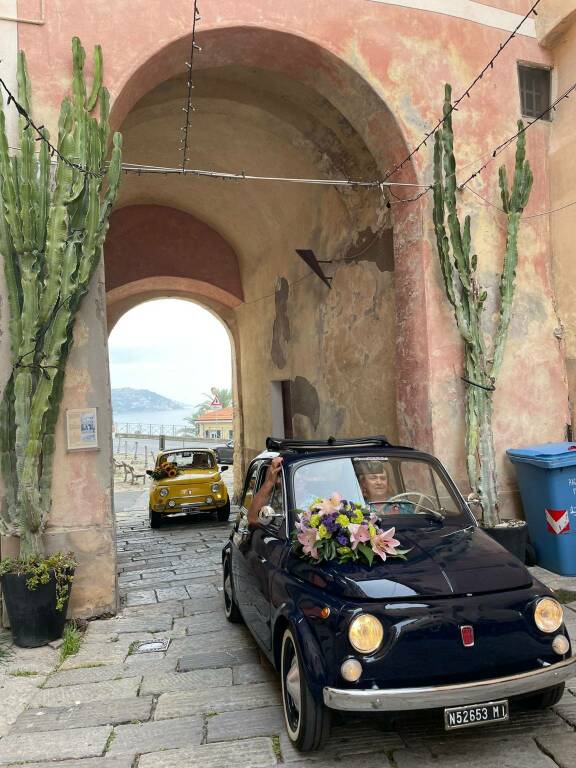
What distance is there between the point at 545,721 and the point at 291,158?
8693mm

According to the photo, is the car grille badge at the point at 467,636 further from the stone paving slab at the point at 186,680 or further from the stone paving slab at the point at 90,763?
the stone paving slab at the point at 186,680

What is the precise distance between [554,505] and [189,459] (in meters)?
8.03

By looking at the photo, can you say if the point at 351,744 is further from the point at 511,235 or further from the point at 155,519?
the point at 155,519

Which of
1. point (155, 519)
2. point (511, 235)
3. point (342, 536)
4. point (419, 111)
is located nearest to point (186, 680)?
point (342, 536)

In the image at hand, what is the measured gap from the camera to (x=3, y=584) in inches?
202

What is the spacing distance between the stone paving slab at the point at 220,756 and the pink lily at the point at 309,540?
3.32 feet

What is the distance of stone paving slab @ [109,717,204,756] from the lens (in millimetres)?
3344

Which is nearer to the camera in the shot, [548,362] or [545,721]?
[545,721]

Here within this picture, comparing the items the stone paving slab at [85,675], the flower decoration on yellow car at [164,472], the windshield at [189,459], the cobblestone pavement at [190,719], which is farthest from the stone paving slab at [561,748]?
the windshield at [189,459]

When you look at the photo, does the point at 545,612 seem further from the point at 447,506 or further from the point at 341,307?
the point at 341,307

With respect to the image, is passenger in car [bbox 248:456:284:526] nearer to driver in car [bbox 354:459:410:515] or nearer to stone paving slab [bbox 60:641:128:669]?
driver in car [bbox 354:459:410:515]

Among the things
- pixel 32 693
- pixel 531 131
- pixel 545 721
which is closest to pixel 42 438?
pixel 32 693

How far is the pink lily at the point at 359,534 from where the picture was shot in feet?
11.0

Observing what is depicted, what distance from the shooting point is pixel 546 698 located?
336 cm
